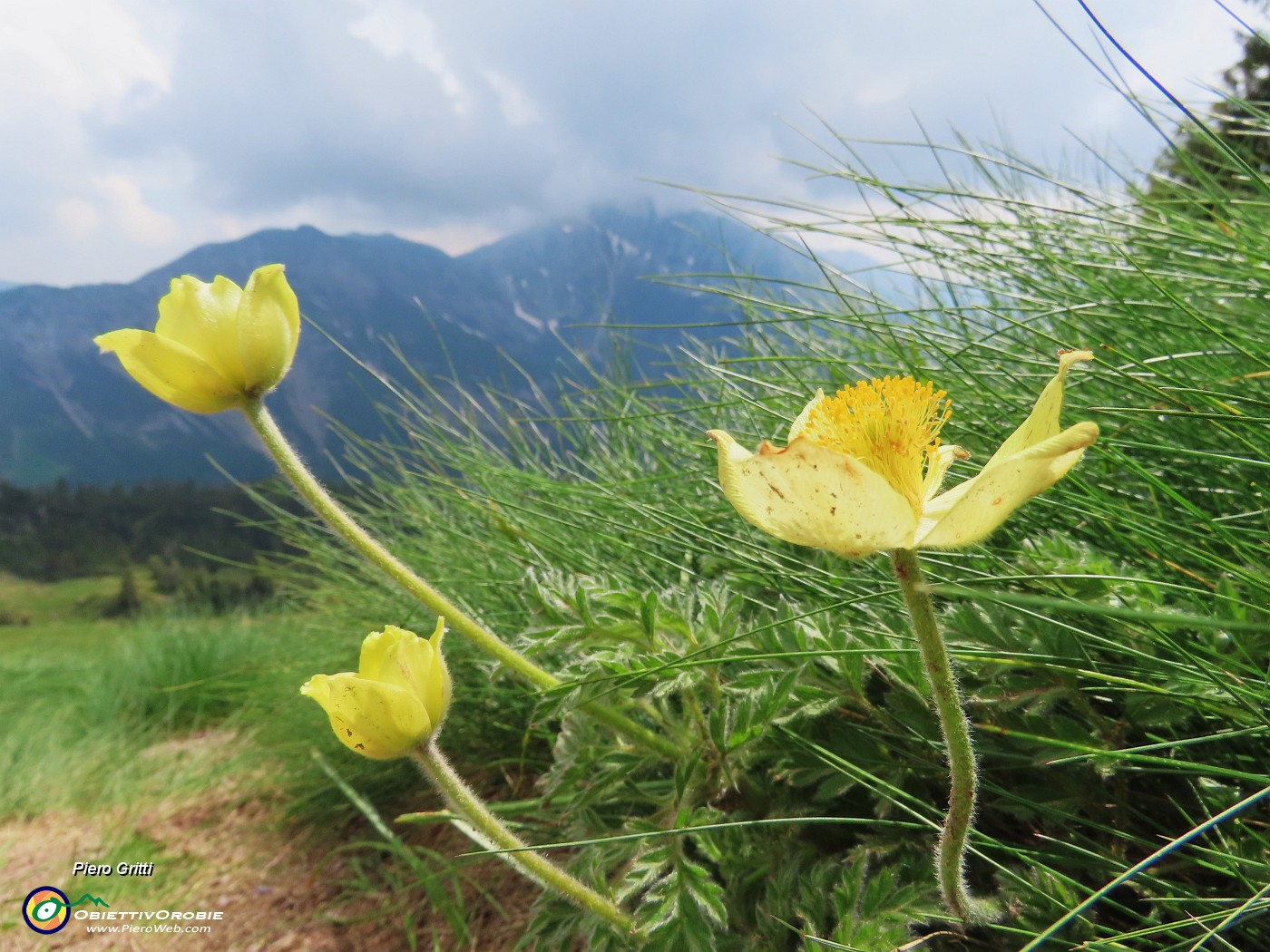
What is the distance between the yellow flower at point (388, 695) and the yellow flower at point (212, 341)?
308 millimetres

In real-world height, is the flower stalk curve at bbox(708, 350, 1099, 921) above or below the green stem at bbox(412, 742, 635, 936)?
above

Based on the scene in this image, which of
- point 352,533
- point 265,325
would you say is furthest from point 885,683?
point 265,325

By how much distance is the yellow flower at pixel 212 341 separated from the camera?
75 centimetres

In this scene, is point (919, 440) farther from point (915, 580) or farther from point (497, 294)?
Answer: point (497, 294)

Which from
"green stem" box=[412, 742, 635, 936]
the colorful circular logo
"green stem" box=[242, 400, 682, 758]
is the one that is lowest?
the colorful circular logo

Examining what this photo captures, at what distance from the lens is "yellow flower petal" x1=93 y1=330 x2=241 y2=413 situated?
74 centimetres

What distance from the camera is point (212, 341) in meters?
0.76

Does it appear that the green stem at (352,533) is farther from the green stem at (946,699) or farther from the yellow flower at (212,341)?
the green stem at (946,699)

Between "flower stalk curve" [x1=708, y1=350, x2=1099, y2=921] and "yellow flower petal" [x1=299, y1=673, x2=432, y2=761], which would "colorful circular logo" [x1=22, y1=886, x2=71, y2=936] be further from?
"flower stalk curve" [x1=708, y1=350, x2=1099, y2=921]

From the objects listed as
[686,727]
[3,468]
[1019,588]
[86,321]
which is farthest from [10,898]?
[86,321]

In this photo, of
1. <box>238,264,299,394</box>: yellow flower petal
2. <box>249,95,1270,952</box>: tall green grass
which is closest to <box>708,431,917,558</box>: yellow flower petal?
<box>249,95,1270,952</box>: tall green grass

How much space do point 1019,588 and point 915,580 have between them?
50 centimetres

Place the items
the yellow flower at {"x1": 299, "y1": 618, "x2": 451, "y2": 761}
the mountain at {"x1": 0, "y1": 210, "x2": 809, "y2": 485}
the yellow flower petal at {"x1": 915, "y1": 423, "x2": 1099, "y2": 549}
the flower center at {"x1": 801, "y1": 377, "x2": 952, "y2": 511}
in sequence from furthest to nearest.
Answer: the mountain at {"x1": 0, "y1": 210, "x2": 809, "y2": 485}
the yellow flower at {"x1": 299, "y1": 618, "x2": 451, "y2": 761}
the flower center at {"x1": 801, "y1": 377, "x2": 952, "y2": 511}
the yellow flower petal at {"x1": 915, "y1": 423, "x2": 1099, "y2": 549}

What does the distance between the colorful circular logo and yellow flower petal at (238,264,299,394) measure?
1883 mm
